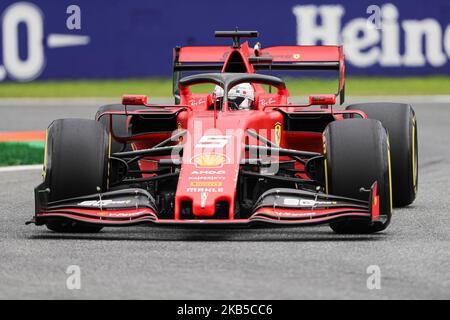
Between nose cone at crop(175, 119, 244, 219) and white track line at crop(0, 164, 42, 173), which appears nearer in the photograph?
nose cone at crop(175, 119, 244, 219)

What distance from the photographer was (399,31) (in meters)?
24.7

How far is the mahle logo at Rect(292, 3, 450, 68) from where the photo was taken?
80.7 feet

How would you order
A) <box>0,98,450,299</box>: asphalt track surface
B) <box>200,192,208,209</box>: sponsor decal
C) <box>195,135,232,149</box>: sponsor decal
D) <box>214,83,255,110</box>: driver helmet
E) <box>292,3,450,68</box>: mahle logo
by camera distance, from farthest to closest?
<box>292,3,450,68</box>: mahle logo, <box>214,83,255,110</box>: driver helmet, <box>195,135,232,149</box>: sponsor decal, <box>200,192,208,209</box>: sponsor decal, <box>0,98,450,299</box>: asphalt track surface

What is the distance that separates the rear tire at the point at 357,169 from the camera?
8.39 metres

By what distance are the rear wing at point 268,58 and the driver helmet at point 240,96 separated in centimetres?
81

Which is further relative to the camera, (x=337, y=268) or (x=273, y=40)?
(x=273, y=40)

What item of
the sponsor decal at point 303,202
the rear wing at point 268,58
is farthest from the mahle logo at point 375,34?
the sponsor decal at point 303,202

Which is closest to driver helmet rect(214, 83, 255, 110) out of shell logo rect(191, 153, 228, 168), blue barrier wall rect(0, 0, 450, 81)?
shell logo rect(191, 153, 228, 168)

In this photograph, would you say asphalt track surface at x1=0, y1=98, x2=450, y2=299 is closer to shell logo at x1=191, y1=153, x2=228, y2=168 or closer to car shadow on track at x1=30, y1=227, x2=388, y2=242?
car shadow on track at x1=30, y1=227, x2=388, y2=242

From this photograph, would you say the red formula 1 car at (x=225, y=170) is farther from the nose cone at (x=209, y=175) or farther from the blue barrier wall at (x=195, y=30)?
Answer: the blue barrier wall at (x=195, y=30)

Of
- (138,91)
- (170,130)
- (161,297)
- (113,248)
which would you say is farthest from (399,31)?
(161,297)

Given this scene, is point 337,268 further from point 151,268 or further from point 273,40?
point 273,40

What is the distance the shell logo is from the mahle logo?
52.9ft

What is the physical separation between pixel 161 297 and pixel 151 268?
86 cm
